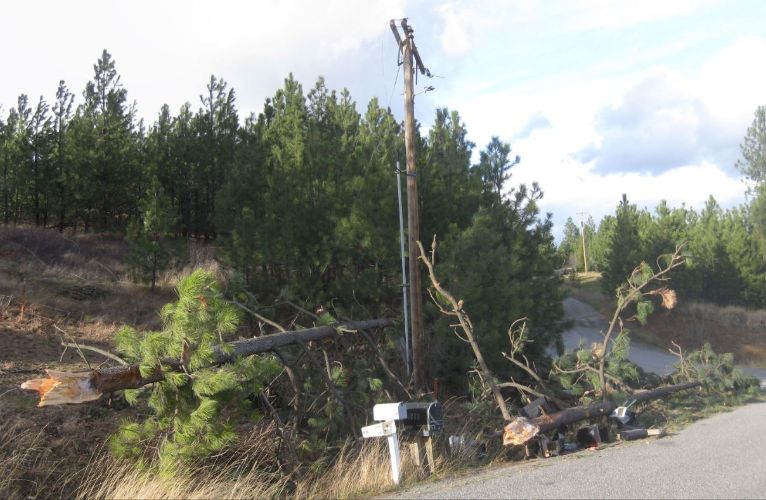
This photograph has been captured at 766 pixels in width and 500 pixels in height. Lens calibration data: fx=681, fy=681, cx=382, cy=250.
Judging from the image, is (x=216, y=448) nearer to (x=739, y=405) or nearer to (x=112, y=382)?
(x=112, y=382)

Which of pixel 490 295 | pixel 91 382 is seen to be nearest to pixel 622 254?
pixel 490 295

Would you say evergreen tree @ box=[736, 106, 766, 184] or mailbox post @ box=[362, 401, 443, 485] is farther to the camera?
evergreen tree @ box=[736, 106, 766, 184]

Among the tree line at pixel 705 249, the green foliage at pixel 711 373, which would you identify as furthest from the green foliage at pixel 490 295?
the tree line at pixel 705 249

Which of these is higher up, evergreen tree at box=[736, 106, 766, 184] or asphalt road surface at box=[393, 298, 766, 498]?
evergreen tree at box=[736, 106, 766, 184]

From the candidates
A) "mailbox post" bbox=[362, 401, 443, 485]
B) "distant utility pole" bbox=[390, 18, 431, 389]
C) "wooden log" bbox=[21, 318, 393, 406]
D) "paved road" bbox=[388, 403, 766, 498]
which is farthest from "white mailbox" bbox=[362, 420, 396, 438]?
"distant utility pole" bbox=[390, 18, 431, 389]

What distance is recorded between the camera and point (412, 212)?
1177 centimetres

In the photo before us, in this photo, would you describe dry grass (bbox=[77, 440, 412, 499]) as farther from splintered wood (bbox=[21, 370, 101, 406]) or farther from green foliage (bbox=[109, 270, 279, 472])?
splintered wood (bbox=[21, 370, 101, 406])

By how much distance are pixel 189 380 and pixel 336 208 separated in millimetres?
7168

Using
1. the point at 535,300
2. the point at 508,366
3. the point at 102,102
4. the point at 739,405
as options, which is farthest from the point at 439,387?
the point at 102,102

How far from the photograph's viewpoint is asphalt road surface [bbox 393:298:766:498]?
5.91 meters

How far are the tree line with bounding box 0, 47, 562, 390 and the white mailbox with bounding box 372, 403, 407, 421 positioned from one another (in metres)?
4.75

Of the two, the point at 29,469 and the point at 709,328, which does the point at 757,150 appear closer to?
the point at 709,328

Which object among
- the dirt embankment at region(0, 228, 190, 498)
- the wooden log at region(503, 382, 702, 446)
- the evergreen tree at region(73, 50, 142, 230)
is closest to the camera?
the dirt embankment at region(0, 228, 190, 498)

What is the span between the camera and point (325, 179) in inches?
547
